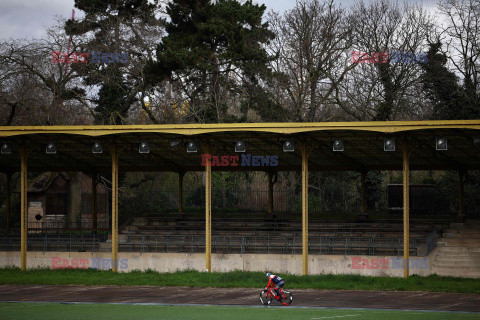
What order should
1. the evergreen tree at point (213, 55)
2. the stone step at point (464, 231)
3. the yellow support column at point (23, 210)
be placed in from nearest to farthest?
the yellow support column at point (23, 210) → the stone step at point (464, 231) → the evergreen tree at point (213, 55)

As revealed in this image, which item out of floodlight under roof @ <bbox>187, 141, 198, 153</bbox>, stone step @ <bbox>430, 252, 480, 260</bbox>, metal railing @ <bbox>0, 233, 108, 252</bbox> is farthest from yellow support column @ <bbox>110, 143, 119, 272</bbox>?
stone step @ <bbox>430, 252, 480, 260</bbox>

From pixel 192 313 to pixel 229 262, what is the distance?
1004 cm

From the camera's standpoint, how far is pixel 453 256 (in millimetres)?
26797

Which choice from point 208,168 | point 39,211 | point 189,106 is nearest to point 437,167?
point 208,168

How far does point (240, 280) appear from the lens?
24281 millimetres

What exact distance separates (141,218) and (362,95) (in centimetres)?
1769

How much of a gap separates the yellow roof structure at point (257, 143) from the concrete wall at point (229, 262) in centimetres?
462

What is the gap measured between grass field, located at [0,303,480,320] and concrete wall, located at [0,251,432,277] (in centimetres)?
807

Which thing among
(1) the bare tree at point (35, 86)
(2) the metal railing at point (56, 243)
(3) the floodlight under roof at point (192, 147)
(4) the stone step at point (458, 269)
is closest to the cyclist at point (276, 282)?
(3) the floodlight under roof at point (192, 147)

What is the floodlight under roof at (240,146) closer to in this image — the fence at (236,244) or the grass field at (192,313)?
the fence at (236,244)

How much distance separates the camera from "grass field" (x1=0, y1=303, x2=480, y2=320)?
54.6 feet

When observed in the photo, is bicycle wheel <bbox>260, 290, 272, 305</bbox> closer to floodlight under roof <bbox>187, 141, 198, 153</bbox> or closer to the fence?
the fence

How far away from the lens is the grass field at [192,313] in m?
16.7

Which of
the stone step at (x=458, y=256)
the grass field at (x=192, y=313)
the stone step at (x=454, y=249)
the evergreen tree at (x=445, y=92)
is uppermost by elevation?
the evergreen tree at (x=445, y=92)
